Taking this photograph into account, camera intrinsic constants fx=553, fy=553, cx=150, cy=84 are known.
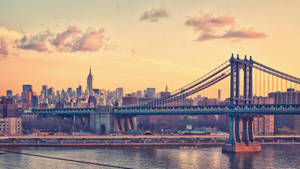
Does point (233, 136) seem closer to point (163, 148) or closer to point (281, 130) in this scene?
point (163, 148)

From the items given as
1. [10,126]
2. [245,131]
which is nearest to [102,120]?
[10,126]

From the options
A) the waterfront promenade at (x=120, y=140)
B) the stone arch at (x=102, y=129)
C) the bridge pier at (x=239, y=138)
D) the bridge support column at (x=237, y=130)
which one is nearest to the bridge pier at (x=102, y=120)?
the stone arch at (x=102, y=129)

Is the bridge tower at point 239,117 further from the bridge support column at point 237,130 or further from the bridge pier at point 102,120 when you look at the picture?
the bridge pier at point 102,120

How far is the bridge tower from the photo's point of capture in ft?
370

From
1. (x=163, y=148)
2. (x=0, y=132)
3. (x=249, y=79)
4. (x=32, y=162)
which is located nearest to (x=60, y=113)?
(x=0, y=132)

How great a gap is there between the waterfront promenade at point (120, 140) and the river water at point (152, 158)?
28.0 feet

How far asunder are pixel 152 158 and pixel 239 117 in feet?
81.8

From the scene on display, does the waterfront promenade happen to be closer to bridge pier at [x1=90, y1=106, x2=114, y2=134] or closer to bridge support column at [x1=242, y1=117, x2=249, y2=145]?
bridge support column at [x1=242, y1=117, x2=249, y2=145]

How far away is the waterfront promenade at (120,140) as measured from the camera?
125m

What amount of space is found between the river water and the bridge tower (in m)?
3.34

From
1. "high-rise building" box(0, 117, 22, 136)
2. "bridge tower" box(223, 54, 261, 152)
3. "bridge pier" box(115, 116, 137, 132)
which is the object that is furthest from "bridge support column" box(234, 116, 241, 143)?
"high-rise building" box(0, 117, 22, 136)

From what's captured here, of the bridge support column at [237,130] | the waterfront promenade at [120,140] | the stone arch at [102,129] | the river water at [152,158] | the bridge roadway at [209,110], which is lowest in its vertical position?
the river water at [152,158]

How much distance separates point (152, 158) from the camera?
98250mm

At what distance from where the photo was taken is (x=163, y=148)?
403 feet
